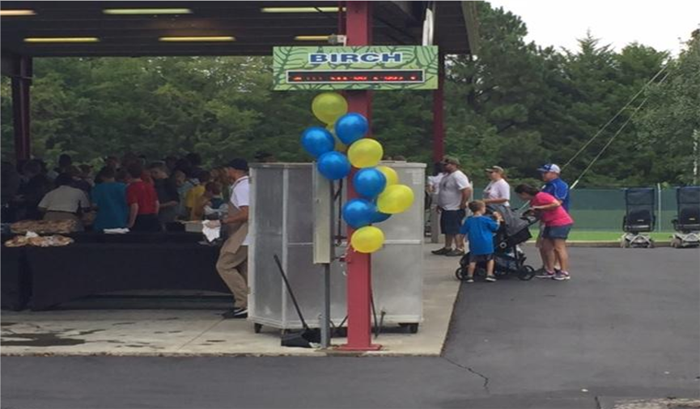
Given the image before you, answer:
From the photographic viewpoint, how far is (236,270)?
47.1ft

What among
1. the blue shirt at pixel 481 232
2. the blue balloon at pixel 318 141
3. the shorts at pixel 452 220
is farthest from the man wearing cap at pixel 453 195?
the blue balloon at pixel 318 141

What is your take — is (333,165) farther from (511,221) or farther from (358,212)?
(511,221)

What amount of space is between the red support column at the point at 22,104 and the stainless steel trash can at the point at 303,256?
15.2 meters

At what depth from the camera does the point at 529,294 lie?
16.6 metres

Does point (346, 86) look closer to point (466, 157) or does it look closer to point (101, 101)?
point (101, 101)

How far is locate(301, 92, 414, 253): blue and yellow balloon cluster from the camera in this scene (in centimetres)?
1164

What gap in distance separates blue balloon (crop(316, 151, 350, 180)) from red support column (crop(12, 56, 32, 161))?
1669 centimetres

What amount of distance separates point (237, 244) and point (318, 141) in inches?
108

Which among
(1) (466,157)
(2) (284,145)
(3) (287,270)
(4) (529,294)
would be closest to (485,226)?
(4) (529,294)

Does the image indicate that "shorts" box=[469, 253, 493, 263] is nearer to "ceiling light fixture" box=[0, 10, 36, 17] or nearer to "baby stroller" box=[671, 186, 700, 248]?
"ceiling light fixture" box=[0, 10, 36, 17]

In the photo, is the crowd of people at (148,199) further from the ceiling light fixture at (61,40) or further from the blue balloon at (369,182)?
the ceiling light fixture at (61,40)

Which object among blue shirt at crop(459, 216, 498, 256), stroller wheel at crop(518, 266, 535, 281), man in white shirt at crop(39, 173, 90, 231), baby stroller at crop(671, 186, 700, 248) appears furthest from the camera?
baby stroller at crop(671, 186, 700, 248)

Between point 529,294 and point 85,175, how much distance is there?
8379 millimetres

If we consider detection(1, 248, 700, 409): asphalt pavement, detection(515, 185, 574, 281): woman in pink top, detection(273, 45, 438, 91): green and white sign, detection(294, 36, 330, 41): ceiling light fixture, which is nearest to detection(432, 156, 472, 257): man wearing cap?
detection(515, 185, 574, 281): woman in pink top
